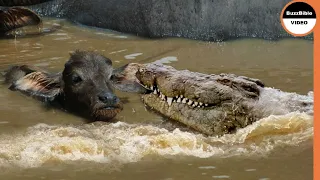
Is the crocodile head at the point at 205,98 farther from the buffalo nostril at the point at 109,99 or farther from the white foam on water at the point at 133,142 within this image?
the buffalo nostril at the point at 109,99

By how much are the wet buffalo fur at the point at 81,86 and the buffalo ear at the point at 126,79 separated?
0.9 inches

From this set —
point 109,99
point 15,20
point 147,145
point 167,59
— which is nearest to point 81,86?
point 109,99

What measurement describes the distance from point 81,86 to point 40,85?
1.94 ft

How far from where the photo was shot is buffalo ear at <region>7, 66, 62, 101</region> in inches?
277

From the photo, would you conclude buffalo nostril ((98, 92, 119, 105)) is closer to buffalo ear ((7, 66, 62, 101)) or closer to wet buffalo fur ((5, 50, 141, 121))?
wet buffalo fur ((5, 50, 141, 121))

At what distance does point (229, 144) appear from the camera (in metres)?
5.67

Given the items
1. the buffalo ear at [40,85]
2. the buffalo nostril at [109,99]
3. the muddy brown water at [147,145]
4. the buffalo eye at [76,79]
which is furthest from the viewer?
the buffalo ear at [40,85]

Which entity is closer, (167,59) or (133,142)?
(133,142)

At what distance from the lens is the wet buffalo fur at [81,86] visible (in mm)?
6418

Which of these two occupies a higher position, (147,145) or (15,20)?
(15,20)

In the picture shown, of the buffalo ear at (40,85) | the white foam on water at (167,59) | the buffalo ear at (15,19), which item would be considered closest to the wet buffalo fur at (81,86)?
the buffalo ear at (40,85)

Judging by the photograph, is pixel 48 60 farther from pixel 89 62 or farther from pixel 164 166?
pixel 164 166

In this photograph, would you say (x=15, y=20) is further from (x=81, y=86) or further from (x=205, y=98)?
(x=205, y=98)

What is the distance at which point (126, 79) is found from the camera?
7.25m
